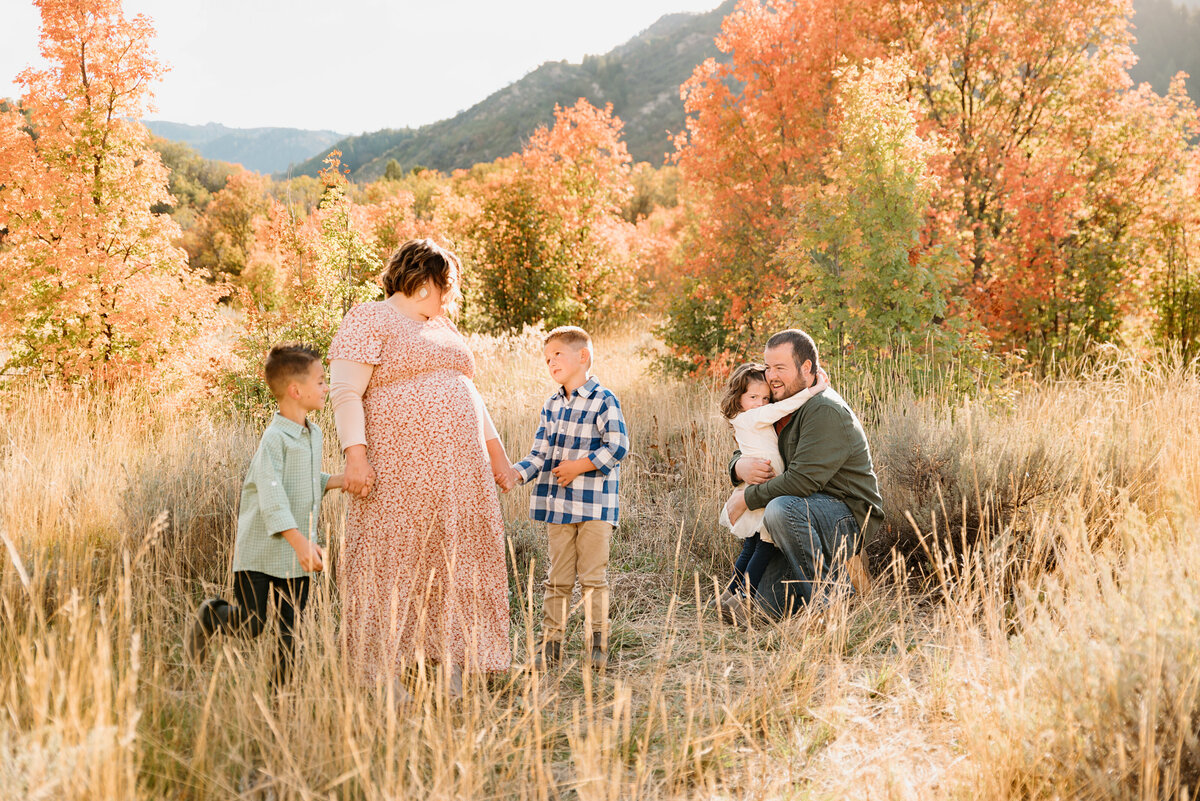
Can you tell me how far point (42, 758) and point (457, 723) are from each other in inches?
49.5

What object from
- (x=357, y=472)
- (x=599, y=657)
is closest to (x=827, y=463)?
(x=599, y=657)

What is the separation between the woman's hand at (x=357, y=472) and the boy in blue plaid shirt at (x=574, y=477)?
767 millimetres

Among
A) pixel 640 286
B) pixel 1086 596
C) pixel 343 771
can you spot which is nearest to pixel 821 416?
pixel 1086 596

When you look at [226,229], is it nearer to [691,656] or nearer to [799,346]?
[799,346]

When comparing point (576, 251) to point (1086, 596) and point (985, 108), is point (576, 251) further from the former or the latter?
point (1086, 596)

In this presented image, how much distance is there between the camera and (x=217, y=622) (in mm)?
2598

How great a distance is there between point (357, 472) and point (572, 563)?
45.9 inches

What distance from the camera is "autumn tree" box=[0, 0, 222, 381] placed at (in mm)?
6496

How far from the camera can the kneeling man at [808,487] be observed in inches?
140

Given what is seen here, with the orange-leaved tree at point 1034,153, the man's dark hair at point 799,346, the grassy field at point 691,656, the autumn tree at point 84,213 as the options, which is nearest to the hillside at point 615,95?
the orange-leaved tree at point 1034,153

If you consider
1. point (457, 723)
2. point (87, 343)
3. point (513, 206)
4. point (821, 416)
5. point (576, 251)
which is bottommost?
point (457, 723)

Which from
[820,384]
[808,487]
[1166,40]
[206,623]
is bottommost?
[206,623]

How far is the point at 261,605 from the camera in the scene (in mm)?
2707

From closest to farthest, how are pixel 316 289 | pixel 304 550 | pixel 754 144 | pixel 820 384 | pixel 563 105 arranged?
pixel 304 550
pixel 820 384
pixel 316 289
pixel 754 144
pixel 563 105
